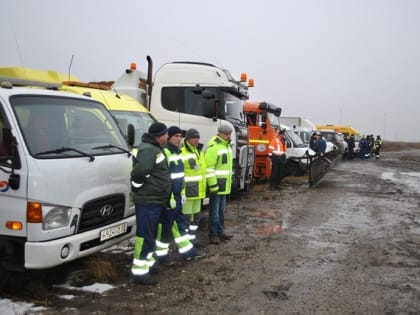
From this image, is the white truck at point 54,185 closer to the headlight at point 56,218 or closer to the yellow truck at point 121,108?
the headlight at point 56,218

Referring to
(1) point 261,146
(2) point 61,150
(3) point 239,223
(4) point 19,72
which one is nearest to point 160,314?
(2) point 61,150

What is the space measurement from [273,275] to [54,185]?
2.90 m

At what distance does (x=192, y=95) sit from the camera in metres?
9.70

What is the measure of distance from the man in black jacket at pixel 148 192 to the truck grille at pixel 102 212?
0.80 ft

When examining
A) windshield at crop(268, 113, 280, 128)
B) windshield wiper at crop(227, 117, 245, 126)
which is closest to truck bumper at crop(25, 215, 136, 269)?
windshield wiper at crop(227, 117, 245, 126)

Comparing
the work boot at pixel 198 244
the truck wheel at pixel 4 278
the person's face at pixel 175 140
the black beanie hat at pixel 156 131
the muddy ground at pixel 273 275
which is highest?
the black beanie hat at pixel 156 131

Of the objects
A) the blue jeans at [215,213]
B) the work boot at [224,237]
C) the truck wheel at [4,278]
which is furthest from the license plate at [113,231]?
A: the work boot at [224,237]

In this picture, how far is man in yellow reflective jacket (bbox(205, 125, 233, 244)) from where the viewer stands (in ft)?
21.6

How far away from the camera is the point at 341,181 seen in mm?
17016

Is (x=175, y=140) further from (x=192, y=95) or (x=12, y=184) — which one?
(x=192, y=95)

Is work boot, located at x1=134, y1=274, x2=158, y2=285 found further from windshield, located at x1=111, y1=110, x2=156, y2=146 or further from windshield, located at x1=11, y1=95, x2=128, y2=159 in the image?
windshield, located at x1=111, y1=110, x2=156, y2=146

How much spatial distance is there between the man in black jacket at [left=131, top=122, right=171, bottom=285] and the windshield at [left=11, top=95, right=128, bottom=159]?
1.94ft

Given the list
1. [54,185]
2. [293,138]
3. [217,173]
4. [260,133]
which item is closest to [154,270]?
[54,185]

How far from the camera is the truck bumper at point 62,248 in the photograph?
404cm
